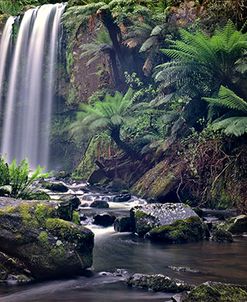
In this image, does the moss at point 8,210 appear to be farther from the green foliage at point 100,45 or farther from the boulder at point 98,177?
the green foliage at point 100,45

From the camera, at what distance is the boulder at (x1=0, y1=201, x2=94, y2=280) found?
17.8ft

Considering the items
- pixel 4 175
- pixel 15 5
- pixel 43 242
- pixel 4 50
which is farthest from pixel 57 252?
pixel 15 5

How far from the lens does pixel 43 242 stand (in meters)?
5.48

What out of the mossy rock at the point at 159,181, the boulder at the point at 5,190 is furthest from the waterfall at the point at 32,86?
the boulder at the point at 5,190

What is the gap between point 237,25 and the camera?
1090 centimetres

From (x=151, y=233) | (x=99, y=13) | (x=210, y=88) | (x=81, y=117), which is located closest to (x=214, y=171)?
(x=210, y=88)

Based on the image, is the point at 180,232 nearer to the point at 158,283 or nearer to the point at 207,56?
the point at 158,283

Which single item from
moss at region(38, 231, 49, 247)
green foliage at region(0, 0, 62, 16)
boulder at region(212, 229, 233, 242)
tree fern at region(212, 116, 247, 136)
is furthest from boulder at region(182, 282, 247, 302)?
green foliage at region(0, 0, 62, 16)

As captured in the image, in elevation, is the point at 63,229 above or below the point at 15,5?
below

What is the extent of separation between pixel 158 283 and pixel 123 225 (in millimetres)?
2963

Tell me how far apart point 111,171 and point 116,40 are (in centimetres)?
420

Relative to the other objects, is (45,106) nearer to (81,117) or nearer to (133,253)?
(81,117)

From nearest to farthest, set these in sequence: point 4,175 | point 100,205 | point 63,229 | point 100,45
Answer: point 63,229 → point 4,175 → point 100,205 → point 100,45

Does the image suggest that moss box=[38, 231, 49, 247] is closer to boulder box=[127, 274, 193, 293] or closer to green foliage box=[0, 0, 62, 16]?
boulder box=[127, 274, 193, 293]
